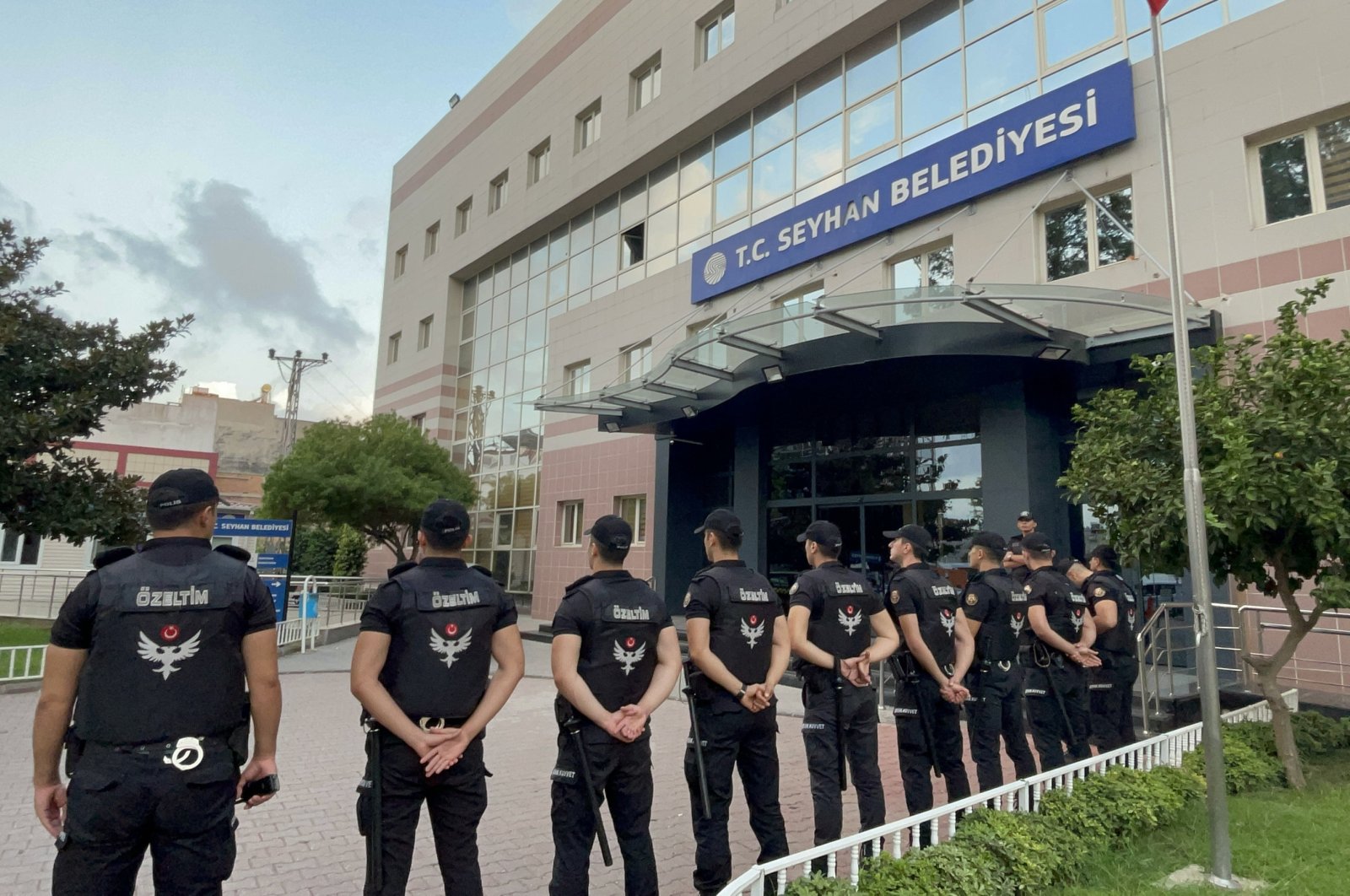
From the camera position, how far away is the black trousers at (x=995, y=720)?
5.46 m

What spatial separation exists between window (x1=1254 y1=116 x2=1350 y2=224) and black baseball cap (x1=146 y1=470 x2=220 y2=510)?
11101mm

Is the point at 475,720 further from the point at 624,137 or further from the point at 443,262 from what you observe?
the point at 443,262

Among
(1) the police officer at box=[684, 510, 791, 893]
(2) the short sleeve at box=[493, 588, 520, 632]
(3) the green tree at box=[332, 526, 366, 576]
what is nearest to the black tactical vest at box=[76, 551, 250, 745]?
(2) the short sleeve at box=[493, 588, 520, 632]

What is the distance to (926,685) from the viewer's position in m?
5.02

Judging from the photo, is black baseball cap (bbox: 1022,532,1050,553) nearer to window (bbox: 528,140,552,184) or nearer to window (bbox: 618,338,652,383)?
window (bbox: 618,338,652,383)

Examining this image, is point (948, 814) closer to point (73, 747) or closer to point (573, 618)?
point (573, 618)

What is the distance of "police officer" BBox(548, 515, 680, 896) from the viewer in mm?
3543

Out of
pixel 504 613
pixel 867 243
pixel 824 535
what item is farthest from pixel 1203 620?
pixel 867 243

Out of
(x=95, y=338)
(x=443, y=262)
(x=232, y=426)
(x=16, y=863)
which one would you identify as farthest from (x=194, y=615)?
(x=232, y=426)

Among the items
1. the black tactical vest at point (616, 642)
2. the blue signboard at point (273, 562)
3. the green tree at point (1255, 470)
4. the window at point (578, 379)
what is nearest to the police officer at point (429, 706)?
the black tactical vest at point (616, 642)

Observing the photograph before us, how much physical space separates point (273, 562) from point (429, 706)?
1285 centimetres

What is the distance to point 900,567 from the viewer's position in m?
5.39

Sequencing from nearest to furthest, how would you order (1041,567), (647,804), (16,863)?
(647,804) → (16,863) → (1041,567)

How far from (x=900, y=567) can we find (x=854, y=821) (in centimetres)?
172
